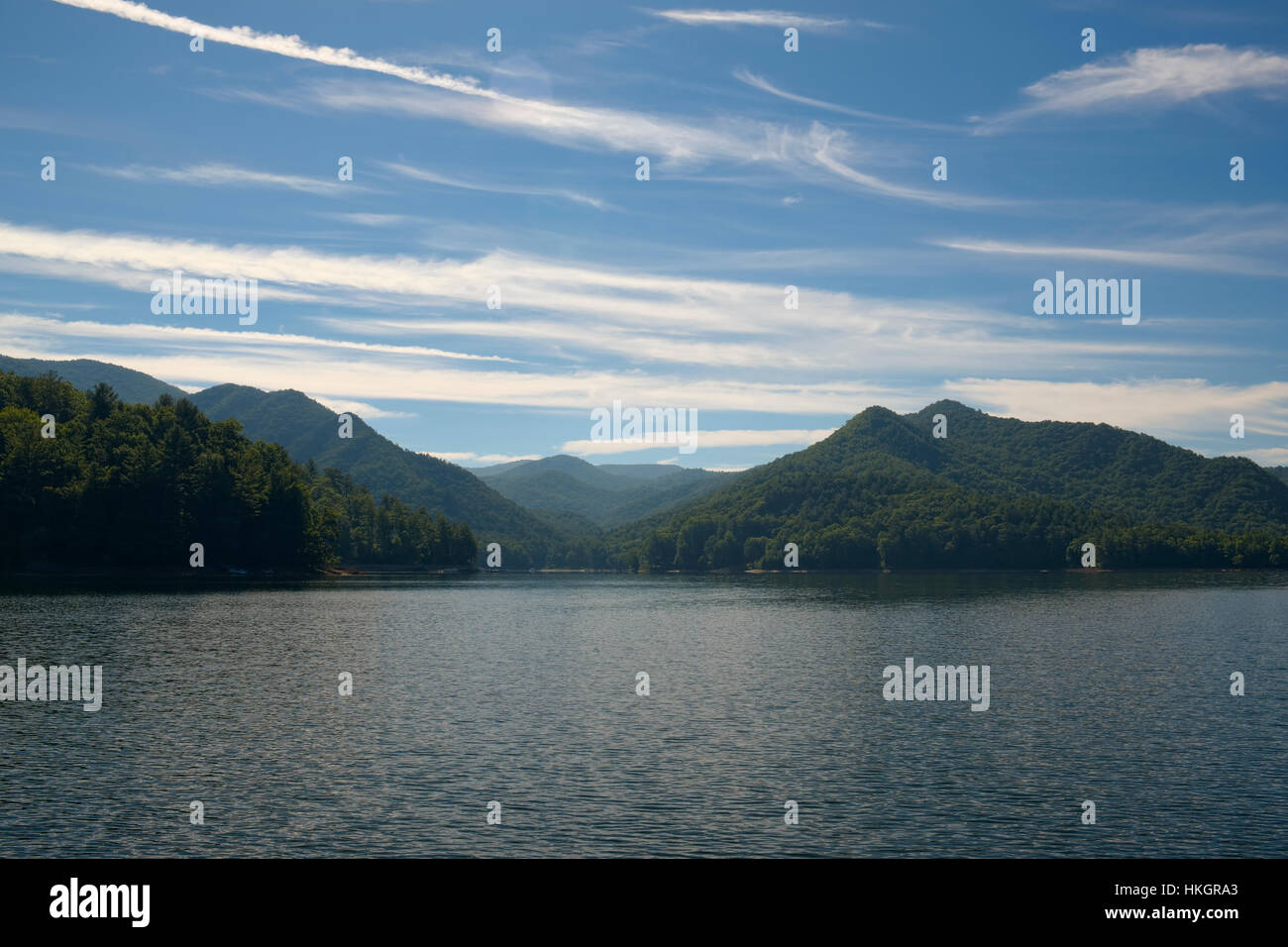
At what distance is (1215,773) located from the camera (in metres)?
42.5

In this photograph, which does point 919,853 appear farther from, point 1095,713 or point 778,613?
point 778,613

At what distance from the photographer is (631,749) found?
47.4 m

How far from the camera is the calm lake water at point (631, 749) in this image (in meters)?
33.8

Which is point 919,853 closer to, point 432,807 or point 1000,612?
point 432,807

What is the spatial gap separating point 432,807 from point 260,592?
144383 mm

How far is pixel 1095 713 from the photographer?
58031mm

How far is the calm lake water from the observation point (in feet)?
111
